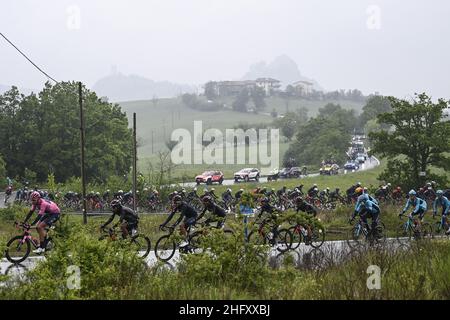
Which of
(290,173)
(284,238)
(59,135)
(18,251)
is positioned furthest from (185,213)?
(290,173)

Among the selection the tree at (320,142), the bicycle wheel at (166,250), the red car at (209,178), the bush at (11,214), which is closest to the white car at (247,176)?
the red car at (209,178)

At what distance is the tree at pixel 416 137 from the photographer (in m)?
34.3

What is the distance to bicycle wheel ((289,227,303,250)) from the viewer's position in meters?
17.1

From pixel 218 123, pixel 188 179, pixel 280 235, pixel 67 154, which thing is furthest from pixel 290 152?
pixel 280 235

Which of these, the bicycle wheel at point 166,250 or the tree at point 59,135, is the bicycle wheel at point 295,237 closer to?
the bicycle wheel at point 166,250

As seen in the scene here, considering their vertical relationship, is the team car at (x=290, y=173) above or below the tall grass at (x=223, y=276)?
below

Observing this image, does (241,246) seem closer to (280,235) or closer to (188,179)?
(280,235)

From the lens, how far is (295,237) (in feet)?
57.0

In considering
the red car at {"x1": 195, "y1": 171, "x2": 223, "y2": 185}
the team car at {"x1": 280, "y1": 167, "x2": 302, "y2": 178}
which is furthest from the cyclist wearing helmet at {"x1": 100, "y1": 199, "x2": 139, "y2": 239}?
the team car at {"x1": 280, "y1": 167, "x2": 302, "y2": 178}

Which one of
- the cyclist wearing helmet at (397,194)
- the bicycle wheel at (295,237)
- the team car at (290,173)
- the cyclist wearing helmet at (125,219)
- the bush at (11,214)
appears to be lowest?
the team car at (290,173)

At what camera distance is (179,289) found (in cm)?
856

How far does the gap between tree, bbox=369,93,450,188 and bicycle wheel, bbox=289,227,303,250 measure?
1934 centimetres

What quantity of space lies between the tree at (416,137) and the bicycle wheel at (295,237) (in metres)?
19.3

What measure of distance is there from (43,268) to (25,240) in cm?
577
